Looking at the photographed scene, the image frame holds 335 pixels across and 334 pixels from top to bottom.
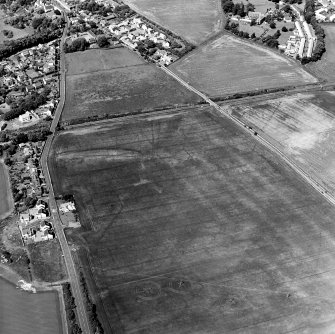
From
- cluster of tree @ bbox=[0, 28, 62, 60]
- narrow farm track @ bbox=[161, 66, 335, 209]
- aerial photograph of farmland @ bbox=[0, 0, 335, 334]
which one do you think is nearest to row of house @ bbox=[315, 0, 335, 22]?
aerial photograph of farmland @ bbox=[0, 0, 335, 334]

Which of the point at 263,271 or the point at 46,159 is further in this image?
the point at 46,159

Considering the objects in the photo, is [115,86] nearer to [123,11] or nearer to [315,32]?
[123,11]

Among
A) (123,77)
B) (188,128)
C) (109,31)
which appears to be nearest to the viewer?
(188,128)

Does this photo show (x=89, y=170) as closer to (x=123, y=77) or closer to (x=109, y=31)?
(x=123, y=77)

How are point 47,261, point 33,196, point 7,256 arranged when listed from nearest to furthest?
point 47,261, point 7,256, point 33,196

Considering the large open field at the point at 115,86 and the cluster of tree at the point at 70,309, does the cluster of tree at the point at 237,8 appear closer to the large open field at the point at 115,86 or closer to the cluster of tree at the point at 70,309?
the large open field at the point at 115,86

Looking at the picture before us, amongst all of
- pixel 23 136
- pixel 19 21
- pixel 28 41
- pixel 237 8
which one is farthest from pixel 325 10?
pixel 23 136

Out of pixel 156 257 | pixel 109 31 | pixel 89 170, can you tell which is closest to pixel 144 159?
pixel 89 170

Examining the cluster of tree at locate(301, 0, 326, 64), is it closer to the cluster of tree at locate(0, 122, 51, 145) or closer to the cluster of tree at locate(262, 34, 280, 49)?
the cluster of tree at locate(262, 34, 280, 49)
